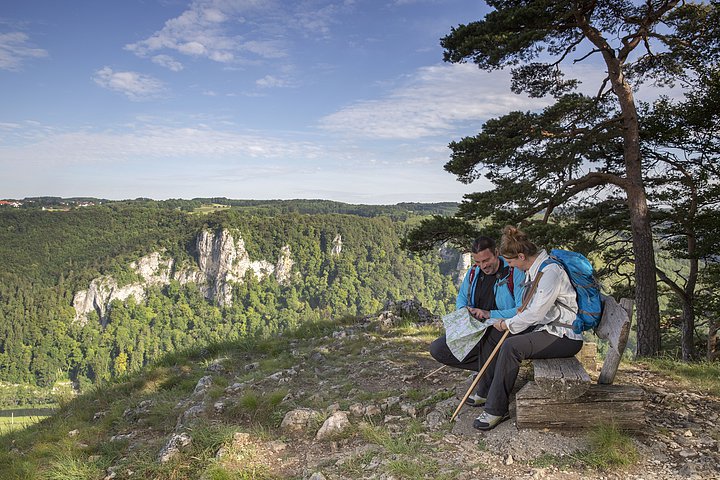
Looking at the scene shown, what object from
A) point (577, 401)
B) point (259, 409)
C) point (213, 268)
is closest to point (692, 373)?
point (577, 401)

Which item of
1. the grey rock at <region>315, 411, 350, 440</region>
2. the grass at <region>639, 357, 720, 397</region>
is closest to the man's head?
the grey rock at <region>315, 411, 350, 440</region>

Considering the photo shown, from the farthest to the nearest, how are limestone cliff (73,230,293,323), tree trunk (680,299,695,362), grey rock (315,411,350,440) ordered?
limestone cliff (73,230,293,323)
tree trunk (680,299,695,362)
grey rock (315,411,350,440)

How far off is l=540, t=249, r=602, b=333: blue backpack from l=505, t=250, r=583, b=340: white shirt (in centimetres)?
7

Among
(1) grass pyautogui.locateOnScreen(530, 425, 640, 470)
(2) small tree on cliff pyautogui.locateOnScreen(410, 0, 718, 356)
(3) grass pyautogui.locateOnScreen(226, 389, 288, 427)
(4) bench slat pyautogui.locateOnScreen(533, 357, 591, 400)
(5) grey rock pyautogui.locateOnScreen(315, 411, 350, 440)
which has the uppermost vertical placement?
(2) small tree on cliff pyautogui.locateOnScreen(410, 0, 718, 356)

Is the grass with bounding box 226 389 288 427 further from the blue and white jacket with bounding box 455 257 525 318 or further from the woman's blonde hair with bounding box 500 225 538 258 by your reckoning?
the woman's blonde hair with bounding box 500 225 538 258

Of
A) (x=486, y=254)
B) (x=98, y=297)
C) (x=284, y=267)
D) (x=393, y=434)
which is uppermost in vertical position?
(x=486, y=254)

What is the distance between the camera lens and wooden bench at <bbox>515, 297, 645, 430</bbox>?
3.20 m

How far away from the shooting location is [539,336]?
3.55 metres

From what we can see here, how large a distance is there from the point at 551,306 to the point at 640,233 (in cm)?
557

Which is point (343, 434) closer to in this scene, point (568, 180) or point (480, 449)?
point (480, 449)

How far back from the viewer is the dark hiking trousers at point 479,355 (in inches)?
160

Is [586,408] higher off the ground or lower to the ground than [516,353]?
lower

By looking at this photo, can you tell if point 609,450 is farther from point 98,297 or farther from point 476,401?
point 98,297

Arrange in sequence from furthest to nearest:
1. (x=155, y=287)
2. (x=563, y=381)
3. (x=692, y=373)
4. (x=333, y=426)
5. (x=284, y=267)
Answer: (x=284, y=267) → (x=155, y=287) → (x=692, y=373) → (x=333, y=426) → (x=563, y=381)
